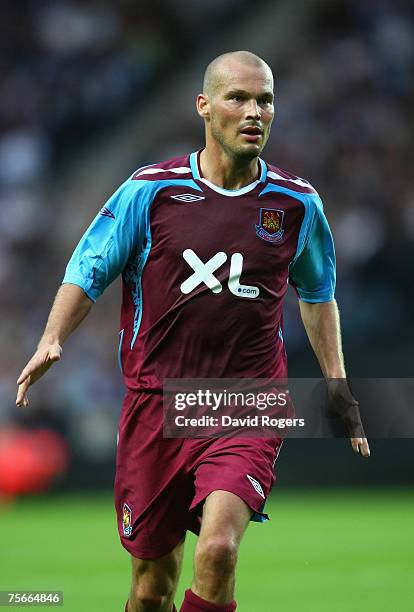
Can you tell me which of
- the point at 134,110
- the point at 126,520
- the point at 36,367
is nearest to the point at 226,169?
the point at 36,367

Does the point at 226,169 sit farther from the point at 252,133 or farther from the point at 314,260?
the point at 314,260

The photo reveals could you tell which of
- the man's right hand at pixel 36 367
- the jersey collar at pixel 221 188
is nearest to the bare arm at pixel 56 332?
the man's right hand at pixel 36 367

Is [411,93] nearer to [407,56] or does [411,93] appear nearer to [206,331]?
[407,56]

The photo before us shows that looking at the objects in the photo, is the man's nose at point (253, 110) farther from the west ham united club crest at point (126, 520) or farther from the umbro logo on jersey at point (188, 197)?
the west ham united club crest at point (126, 520)

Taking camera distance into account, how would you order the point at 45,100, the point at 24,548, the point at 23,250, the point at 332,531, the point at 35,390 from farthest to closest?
the point at 45,100 < the point at 23,250 < the point at 35,390 < the point at 332,531 < the point at 24,548

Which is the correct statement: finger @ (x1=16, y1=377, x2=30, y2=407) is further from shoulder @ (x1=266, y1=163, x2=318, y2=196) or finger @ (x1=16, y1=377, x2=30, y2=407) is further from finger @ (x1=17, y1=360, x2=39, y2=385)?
shoulder @ (x1=266, y1=163, x2=318, y2=196)

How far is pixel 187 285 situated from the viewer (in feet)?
16.7

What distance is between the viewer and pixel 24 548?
9.55 metres

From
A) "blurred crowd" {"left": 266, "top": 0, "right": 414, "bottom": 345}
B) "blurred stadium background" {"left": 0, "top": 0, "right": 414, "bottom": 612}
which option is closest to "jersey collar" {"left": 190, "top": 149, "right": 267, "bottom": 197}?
"blurred stadium background" {"left": 0, "top": 0, "right": 414, "bottom": 612}

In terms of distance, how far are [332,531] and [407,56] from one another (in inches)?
287

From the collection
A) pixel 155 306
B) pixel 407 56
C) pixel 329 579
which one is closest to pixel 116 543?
pixel 329 579

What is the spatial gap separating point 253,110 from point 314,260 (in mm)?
814

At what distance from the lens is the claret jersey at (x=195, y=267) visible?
5074 millimetres

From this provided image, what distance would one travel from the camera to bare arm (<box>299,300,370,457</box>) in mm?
5488
